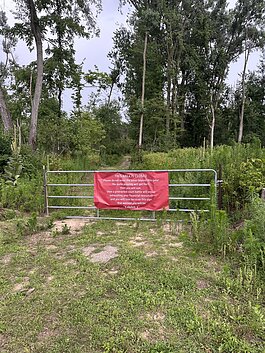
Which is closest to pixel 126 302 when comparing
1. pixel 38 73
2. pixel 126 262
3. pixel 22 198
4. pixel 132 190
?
pixel 126 262

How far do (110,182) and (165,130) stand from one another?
15.2 m

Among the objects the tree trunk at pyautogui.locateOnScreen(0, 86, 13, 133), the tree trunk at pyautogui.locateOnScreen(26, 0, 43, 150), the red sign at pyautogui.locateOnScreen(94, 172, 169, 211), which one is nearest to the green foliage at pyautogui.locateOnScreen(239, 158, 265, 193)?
the red sign at pyautogui.locateOnScreen(94, 172, 169, 211)

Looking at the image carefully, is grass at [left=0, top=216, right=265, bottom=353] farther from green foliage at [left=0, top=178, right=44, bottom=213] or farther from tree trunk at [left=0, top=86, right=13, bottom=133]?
tree trunk at [left=0, top=86, right=13, bottom=133]

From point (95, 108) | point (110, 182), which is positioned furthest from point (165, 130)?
point (110, 182)

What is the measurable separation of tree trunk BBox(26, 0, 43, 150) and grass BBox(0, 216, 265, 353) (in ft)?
29.4

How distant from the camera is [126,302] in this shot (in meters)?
2.46

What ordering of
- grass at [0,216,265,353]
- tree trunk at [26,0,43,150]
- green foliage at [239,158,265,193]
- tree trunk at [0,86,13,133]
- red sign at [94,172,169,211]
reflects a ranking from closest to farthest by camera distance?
grass at [0,216,265,353]
green foliage at [239,158,265,193]
red sign at [94,172,169,211]
tree trunk at [0,86,13,133]
tree trunk at [26,0,43,150]

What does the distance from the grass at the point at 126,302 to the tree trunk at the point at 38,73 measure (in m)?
8.97

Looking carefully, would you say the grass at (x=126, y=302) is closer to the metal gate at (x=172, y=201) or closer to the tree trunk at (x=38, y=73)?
the metal gate at (x=172, y=201)

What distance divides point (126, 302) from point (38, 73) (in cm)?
1239

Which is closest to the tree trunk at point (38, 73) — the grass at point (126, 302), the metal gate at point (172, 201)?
the metal gate at point (172, 201)

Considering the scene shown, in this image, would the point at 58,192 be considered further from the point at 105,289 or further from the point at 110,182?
the point at 105,289

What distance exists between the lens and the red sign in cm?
498

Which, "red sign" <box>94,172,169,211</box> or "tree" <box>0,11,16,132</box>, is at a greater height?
"tree" <box>0,11,16,132</box>
